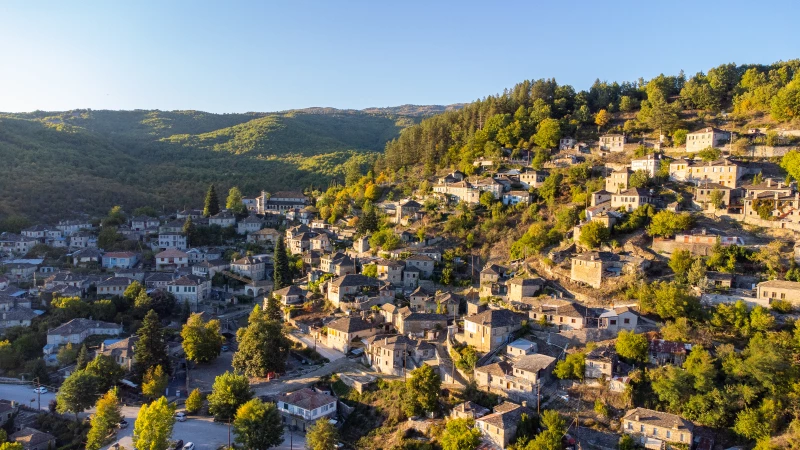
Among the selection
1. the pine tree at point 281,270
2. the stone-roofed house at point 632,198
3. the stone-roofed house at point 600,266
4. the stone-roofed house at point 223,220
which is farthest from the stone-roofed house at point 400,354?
the stone-roofed house at point 223,220

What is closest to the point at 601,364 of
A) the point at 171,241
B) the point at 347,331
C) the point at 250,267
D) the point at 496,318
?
the point at 496,318

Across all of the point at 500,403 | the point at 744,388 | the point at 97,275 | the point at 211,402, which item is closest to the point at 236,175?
the point at 97,275

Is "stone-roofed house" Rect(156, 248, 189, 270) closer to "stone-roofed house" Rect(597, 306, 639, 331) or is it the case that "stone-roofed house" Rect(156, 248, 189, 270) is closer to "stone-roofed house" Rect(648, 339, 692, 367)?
"stone-roofed house" Rect(597, 306, 639, 331)

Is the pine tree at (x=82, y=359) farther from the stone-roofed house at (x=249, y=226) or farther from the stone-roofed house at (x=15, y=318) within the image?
the stone-roofed house at (x=249, y=226)

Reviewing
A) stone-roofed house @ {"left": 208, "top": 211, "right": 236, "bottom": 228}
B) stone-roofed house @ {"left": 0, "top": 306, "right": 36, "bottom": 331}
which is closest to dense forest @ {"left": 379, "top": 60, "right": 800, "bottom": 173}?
stone-roofed house @ {"left": 208, "top": 211, "right": 236, "bottom": 228}

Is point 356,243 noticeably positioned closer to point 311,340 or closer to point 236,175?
point 311,340

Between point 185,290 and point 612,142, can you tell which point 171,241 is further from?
point 612,142
